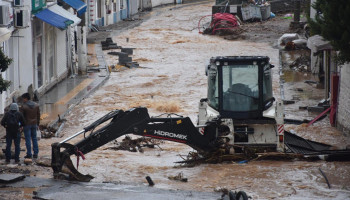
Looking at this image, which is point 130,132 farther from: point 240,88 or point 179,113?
point 179,113

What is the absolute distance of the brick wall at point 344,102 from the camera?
21.9 metres

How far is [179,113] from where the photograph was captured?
26.2 metres

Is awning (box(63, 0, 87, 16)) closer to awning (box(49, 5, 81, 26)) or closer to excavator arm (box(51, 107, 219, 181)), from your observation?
awning (box(49, 5, 81, 26))

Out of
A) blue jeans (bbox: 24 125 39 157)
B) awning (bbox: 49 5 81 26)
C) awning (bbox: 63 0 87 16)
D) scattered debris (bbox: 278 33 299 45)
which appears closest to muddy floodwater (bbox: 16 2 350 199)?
scattered debris (bbox: 278 33 299 45)

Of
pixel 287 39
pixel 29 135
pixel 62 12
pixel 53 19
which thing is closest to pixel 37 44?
pixel 53 19

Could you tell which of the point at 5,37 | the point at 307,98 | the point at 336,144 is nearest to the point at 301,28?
the point at 307,98

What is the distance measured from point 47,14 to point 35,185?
15451 millimetres

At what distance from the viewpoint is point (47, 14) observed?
28484mm

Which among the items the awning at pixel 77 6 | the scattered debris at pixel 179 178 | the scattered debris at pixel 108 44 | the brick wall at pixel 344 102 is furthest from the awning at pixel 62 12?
the scattered debris at pixel 179 178

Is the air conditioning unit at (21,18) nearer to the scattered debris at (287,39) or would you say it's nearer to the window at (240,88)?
the window at (240,88)

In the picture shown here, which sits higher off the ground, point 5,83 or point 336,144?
point 5,83

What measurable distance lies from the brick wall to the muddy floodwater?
342mm

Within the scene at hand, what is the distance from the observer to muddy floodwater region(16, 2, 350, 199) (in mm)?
15617

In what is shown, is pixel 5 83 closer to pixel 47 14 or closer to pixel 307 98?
pixel 47 14
